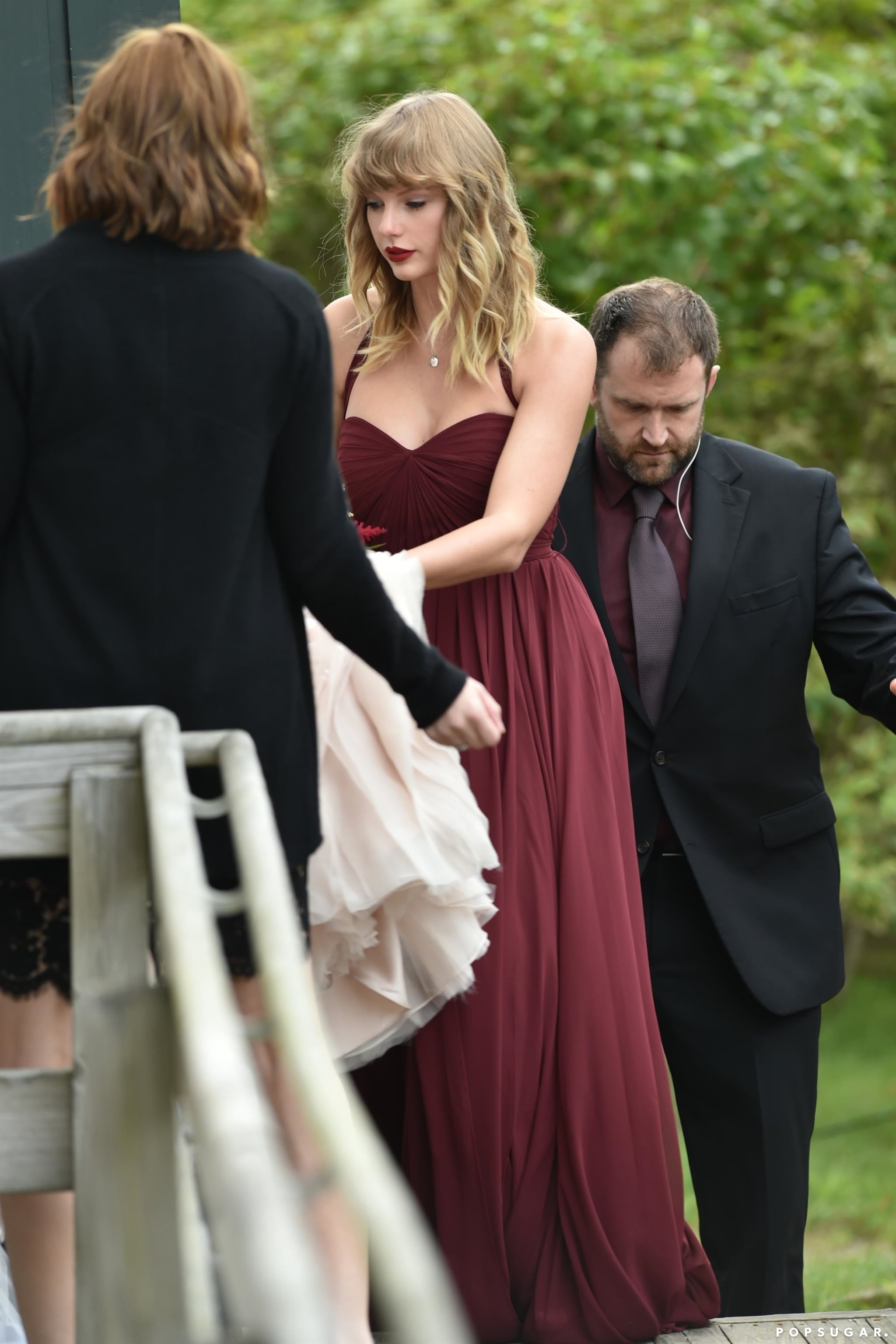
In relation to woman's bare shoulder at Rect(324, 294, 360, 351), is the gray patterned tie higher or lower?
lower

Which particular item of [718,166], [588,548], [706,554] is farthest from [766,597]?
[718,166]

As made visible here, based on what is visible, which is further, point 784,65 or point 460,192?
point 784,65

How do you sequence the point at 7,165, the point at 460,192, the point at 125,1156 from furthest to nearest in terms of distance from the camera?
the point at 7,165
the point at 460,192
the point at 125,1156

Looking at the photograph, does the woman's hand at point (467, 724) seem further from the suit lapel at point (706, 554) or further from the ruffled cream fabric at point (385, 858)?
the suit lapel at point (706, 554)

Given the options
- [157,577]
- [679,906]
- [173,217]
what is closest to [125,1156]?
[157,577]

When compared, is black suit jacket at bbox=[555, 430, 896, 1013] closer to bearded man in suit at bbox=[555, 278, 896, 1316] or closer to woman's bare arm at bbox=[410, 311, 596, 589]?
bearded man in suit at bbox=[555, 278, 896, 1316]

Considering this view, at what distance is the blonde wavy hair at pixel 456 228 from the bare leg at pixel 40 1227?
53.5 inches

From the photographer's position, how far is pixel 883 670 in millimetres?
3025

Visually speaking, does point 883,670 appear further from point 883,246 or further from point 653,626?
point 883,246

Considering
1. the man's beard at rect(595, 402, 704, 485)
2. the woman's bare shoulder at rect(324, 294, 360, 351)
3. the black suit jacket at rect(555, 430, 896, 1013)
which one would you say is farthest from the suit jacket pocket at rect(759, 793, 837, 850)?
the woman's bare shoulder at rect(324, 294, 360, 351)

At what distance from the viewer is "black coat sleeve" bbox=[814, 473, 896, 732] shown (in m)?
3.04

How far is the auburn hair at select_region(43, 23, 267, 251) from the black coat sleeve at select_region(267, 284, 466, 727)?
6.3 inches

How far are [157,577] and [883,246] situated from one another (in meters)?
6.41

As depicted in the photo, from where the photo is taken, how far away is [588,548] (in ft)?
10.2
